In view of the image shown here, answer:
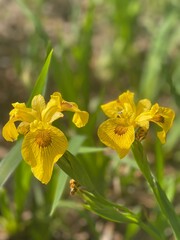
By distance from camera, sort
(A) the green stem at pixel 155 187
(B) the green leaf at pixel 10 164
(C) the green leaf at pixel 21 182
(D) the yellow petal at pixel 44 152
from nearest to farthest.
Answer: (D) the yellow petal at pixel 44 152 < (A) the green stem at pixel 155 187 < (B) the green leaf at pixel 10 164 < (C) the green leaf at pixel 21 182

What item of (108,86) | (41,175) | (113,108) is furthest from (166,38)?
(41,175)

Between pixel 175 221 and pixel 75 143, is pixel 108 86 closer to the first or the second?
pixel 75 143

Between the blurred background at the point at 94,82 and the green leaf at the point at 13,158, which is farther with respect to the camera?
the blurred background at the point at 94,82

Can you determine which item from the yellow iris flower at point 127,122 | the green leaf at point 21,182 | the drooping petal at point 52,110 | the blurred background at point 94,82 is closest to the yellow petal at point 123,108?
the yellow iris flower at point 127,122

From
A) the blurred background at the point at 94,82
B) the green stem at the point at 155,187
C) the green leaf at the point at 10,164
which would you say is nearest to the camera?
the green stem at the point at 155,187

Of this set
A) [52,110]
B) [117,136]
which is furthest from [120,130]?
[52,110]

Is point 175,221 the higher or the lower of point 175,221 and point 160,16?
the lower

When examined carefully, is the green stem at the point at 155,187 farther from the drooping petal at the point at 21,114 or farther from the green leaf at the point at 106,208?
the drooping petal at the point at 21,114
